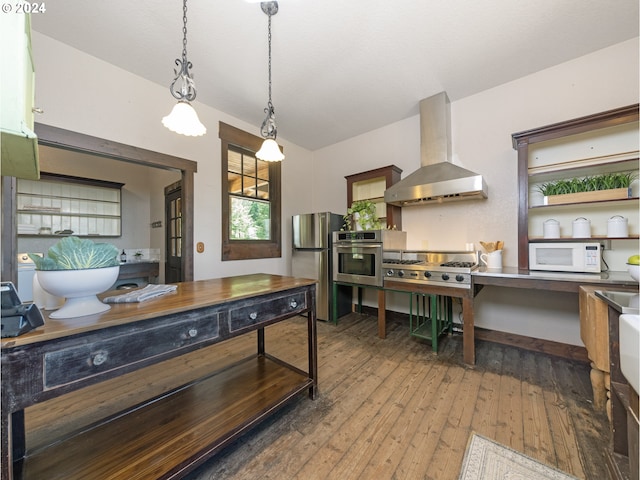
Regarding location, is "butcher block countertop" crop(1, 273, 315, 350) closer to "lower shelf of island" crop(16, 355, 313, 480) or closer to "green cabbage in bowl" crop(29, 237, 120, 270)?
"green cabbage in bowl" crop(29, 237, 120, 270)

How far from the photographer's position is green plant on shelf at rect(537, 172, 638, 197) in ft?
6.68

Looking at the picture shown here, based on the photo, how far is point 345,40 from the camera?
2.05 meters

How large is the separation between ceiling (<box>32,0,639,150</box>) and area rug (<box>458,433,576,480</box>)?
294 cm

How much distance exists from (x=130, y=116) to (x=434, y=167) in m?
3.39

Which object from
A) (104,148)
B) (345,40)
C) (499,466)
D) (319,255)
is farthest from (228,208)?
(499,466)

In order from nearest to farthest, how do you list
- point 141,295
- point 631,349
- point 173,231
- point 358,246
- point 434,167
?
1. point 631,349
2. point 141,295
3. point 434,167
4. point 358,246
5. point 173,231

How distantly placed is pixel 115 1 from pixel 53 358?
95.2 inches

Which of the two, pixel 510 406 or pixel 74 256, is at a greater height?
pixel 74 256

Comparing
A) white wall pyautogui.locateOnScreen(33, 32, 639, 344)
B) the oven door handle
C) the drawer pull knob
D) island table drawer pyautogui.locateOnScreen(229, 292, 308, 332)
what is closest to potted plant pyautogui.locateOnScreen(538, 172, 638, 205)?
white wall pyautogui.locateOnScreen(33, 32, 639, 344)

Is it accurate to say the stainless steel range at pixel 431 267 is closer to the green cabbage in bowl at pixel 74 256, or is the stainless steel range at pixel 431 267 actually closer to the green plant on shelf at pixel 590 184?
the green plant on shelf at pixel 590 184

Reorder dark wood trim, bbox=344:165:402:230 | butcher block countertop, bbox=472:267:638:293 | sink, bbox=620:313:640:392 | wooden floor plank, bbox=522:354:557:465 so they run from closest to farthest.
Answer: sink, bbox=620:313:640:392 → wooden floor plank, bbox=522:354:557:465 → butcher block countertop, bbox=472:267:638:293 → dark wood trim, bbox=344:165:402:230

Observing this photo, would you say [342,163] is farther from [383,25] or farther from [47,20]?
[47,20]

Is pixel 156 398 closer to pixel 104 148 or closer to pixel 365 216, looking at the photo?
pixel 104 148

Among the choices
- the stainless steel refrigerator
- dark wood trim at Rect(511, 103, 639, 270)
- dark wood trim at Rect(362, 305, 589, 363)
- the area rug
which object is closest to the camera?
the area rug
